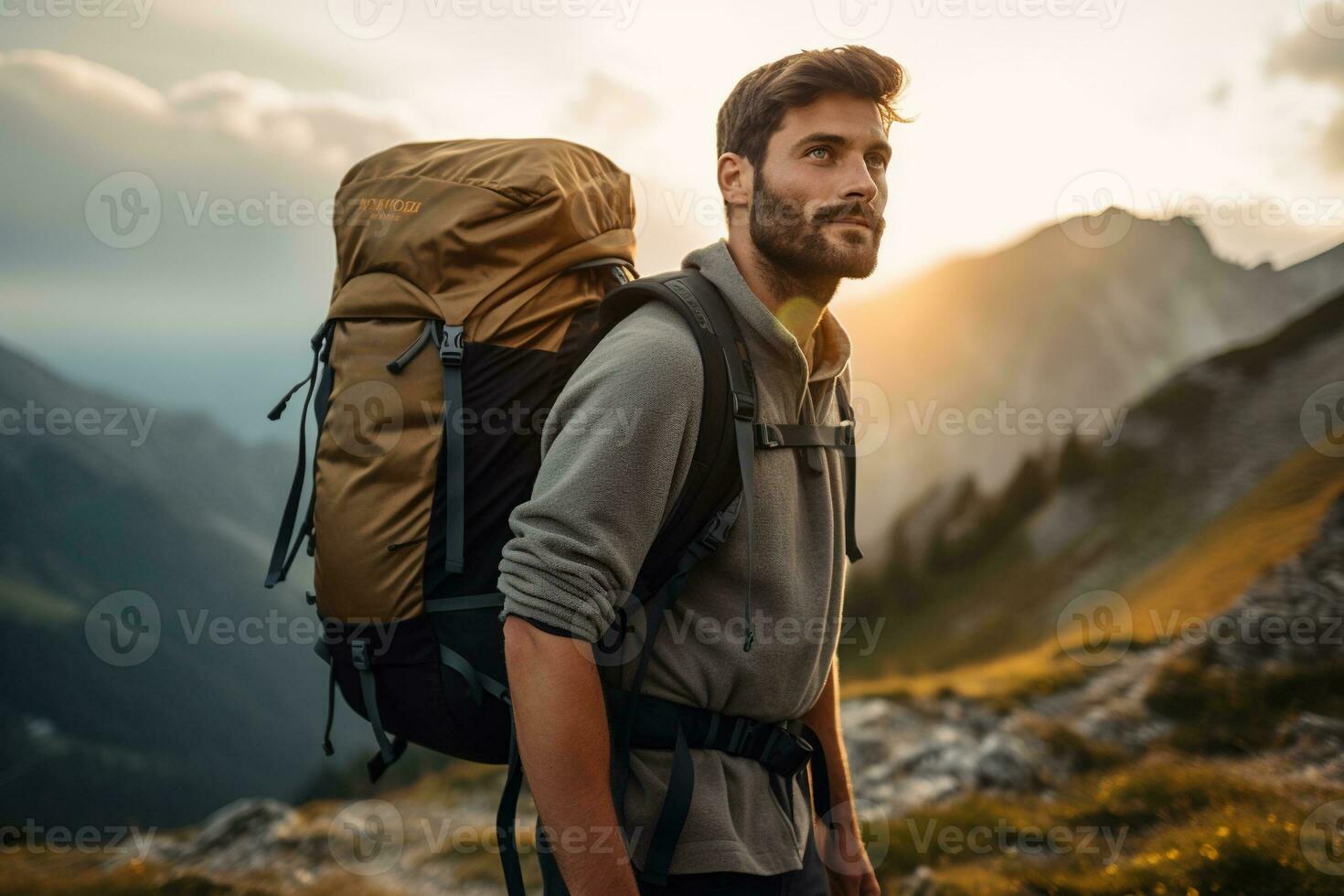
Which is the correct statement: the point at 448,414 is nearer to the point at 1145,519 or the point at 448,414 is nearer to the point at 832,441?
the point at 832,441

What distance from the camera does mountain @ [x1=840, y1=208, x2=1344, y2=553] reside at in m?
25.3

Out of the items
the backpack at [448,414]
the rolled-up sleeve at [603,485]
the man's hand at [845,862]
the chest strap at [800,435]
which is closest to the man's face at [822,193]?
the backpack at [448,414]

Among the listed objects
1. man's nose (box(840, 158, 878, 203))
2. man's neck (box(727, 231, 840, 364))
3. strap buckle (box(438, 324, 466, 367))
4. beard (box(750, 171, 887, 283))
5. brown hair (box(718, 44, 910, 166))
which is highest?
brown hair (box(718, 44, 910, 166))

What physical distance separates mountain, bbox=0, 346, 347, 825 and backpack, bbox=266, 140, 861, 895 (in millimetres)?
16684

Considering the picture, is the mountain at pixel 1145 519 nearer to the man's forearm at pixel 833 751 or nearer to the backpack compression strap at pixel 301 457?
the man's forearm at pixel 833 751

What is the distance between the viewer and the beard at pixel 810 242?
2.67 m

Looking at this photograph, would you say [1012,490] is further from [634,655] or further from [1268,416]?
[634,655]

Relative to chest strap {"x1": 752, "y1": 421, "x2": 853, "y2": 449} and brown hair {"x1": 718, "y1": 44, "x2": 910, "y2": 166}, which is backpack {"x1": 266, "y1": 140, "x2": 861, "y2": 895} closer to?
chest strap {"x1": 752, "y1": 421, "x2": 853, "y2": 449}

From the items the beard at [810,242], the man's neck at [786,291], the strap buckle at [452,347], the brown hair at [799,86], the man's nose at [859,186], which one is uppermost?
the brown hair at [799,86]

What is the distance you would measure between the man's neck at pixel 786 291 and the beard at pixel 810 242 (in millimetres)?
20

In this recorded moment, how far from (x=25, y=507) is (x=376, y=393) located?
23.5 meters

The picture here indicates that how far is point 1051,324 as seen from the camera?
26.9 meters

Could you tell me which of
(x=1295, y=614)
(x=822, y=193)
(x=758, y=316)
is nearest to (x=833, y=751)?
(x=758, y=316)

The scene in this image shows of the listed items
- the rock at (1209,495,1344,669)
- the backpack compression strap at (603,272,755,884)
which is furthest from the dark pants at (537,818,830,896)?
the rock at (1209,495,1344,669)
